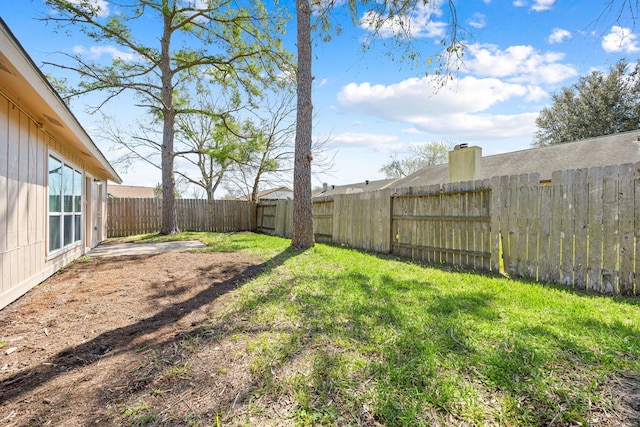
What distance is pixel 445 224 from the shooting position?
18.1 ft

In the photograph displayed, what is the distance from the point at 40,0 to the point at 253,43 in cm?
603

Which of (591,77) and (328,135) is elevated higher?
(591,77)

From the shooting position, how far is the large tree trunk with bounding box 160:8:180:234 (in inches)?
424

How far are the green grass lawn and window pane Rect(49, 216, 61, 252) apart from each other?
379 centimetres

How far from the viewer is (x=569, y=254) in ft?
12.5

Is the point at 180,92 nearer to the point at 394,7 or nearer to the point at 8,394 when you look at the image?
the point at 394,7

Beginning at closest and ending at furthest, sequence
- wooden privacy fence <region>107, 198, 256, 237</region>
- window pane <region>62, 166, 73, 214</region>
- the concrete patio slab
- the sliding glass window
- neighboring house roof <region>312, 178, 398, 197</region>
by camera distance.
Answer: the sliding glass window, window pane <region>62, 166, 73, 214</region>, the concrete patio slab, wooden privacy fence <region>107, 198, 256, 237</region>, neighboring house roof <region>312, 178, 398, 197</region>

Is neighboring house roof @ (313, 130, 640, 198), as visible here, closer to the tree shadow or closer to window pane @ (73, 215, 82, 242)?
the tree shadow

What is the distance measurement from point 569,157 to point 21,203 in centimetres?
1529

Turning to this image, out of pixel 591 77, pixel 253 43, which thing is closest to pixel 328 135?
pixel 253 43

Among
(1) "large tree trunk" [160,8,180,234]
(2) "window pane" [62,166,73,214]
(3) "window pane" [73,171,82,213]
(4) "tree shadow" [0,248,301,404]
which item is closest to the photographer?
(4) "tree shadow" [0,248,301,404]

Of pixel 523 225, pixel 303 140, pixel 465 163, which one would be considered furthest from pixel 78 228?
A: pixel 465 163

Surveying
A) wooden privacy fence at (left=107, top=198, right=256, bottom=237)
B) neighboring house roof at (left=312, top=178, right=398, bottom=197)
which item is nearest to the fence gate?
wooden privacy fence at (left=107, top=198, right=256, bottom=237)

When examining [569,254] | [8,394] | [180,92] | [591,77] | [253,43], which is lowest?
[8,394]
